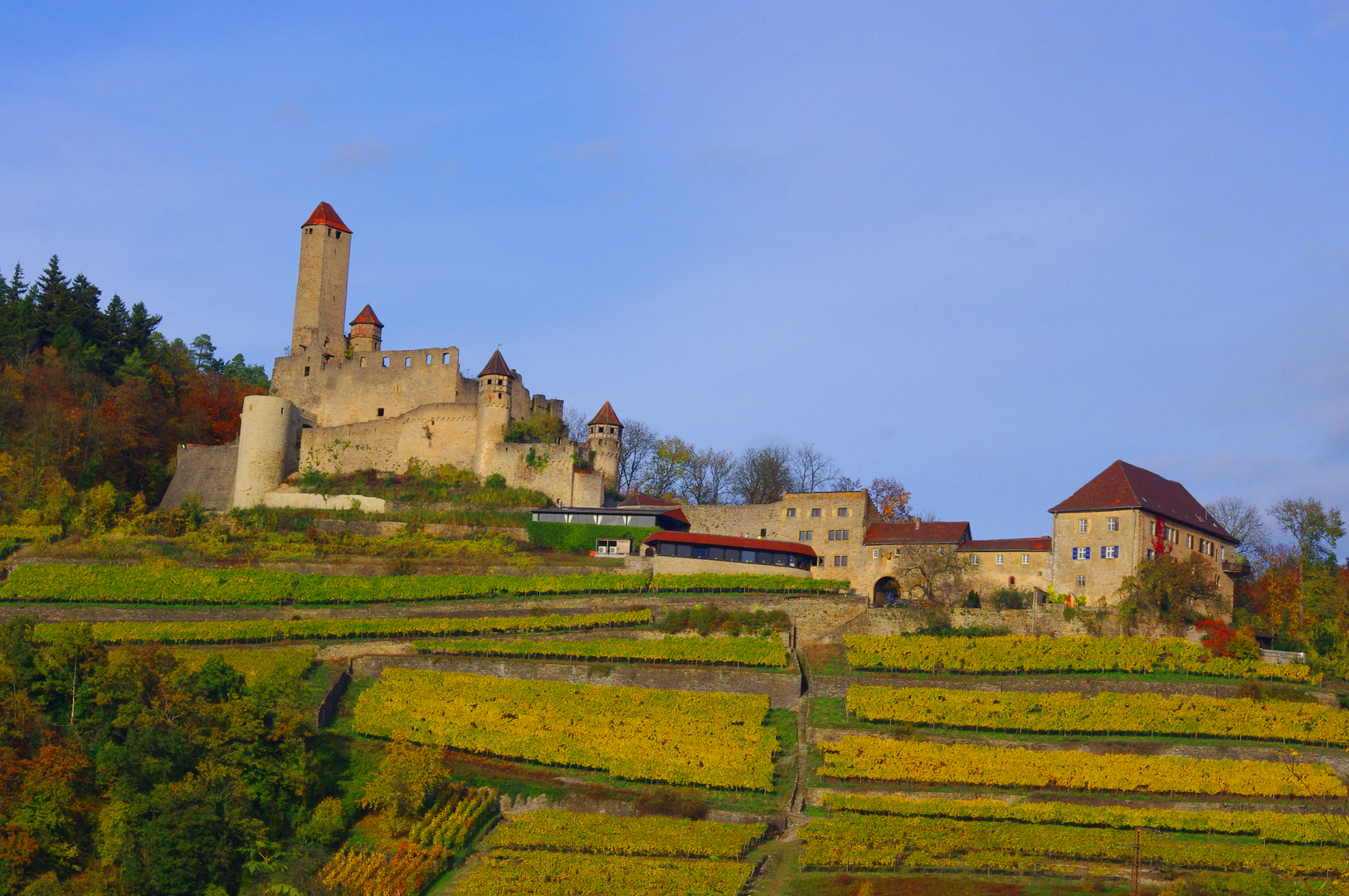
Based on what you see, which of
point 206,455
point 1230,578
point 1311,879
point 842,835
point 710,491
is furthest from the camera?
point 710,491

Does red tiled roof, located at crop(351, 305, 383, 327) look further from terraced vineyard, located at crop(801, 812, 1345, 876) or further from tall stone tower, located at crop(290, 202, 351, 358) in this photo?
terraced vineyard, located at crop(801, 812, 1345, 876)

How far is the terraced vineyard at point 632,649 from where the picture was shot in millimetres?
A: 49156

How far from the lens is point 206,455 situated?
66500 mm

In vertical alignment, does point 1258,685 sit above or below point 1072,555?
below

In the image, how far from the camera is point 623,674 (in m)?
48.3

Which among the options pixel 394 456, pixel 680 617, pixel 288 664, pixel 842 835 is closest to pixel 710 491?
pixel 394 456

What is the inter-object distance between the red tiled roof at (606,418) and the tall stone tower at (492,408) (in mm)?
4513

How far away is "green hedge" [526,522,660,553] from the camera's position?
60.5 metres

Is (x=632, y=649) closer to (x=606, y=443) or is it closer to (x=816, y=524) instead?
(x=816, y=524)

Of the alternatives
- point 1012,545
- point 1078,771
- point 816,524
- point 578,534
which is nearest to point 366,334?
point 578,534

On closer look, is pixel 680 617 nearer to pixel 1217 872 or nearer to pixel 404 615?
pixel 404 615

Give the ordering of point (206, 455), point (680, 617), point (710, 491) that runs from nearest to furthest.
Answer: point (680, 617) → point (206, 455) → point (710, 491)

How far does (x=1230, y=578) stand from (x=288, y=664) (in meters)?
39.3

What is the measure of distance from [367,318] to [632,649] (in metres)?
31.3
